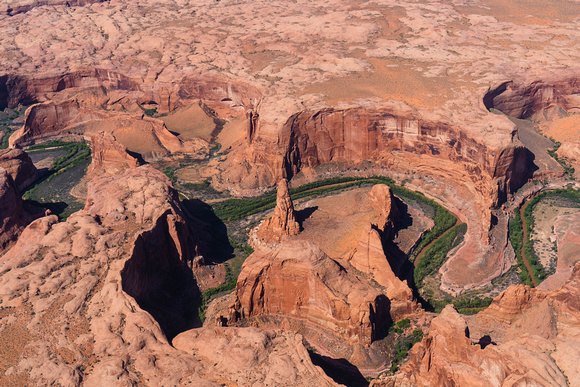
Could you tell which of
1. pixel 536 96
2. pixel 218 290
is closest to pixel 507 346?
pixel 218 290

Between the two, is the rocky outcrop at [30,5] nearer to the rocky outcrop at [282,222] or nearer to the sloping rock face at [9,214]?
the sloping rock face at [9,214]

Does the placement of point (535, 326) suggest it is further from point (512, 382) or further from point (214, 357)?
point (214, 357)

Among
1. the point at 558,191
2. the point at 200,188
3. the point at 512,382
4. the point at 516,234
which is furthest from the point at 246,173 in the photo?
the point at 512,382

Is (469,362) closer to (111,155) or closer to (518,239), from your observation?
(518,239)

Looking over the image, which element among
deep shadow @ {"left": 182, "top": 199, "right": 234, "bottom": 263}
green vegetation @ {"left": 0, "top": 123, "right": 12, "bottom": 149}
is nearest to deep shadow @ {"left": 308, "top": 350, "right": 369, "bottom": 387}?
deep shadow @ {"left": 182, "top": 199, "right": 234, "bottom": 263}

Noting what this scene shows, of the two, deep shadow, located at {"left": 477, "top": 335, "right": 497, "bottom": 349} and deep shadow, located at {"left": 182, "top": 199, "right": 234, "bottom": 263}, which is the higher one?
deep shadow, located at {"left": 477, "top": 335, "right": 497, "bottom": 349}

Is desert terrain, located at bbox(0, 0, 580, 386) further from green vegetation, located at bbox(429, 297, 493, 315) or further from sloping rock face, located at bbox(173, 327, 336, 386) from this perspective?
green vegetation, located at bbox(429, 297, 493, 315)

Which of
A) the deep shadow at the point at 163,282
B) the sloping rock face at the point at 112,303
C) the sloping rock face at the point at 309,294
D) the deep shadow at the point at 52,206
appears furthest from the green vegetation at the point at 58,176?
the sloping rock face at the point at 309,294
